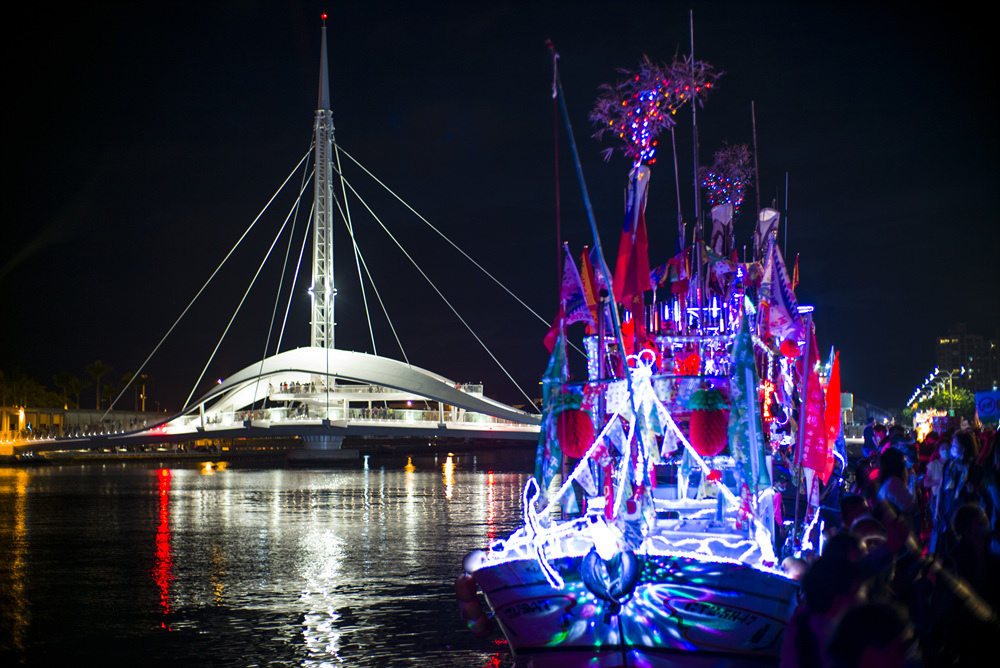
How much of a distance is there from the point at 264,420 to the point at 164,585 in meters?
35.2

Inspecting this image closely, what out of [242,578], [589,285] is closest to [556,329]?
[589,285]

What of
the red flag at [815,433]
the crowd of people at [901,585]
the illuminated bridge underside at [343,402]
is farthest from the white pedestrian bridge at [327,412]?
the crowd of people at [901,585]

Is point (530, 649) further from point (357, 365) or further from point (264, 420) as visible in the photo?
point (357, 365)

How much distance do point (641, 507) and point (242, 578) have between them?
8.73m

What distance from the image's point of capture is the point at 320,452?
2441 inches

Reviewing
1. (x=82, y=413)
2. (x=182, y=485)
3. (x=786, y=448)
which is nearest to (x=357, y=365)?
(x=182, y=485)

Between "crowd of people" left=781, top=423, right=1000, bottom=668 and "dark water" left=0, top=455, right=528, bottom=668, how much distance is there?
449cm

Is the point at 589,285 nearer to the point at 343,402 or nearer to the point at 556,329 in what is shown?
the point at 556,329

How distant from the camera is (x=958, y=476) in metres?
9.12

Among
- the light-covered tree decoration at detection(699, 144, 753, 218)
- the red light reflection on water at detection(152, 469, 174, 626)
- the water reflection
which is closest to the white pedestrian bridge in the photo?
the water reflection

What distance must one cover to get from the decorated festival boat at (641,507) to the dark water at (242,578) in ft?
6.62

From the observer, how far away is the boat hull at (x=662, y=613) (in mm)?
7242

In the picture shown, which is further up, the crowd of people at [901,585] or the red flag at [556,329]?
the red flag at [556,329]

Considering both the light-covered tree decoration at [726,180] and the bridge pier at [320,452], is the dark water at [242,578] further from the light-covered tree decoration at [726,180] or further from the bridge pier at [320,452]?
the bridge pier at [320,452]
